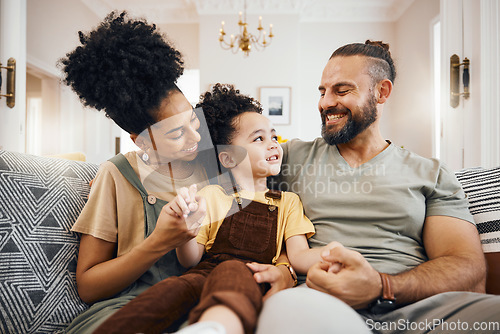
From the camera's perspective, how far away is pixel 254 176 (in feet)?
4.38

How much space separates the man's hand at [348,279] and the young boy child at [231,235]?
14 centimetres

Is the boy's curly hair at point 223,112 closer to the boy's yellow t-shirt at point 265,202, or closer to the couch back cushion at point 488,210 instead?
the boy's yellow t-shirt at point 265,202

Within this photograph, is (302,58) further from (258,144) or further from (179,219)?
(179,219)

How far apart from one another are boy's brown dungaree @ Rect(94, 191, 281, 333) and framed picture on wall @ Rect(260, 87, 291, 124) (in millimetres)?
4534

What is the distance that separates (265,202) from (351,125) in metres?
0.46

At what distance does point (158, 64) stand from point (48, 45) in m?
4.12

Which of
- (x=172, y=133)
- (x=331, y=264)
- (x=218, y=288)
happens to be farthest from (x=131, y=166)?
(x=331, y=264)

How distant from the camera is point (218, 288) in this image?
0.73 metres

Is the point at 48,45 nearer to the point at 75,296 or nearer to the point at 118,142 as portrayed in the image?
the point at 118,142

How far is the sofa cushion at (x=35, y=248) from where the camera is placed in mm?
904

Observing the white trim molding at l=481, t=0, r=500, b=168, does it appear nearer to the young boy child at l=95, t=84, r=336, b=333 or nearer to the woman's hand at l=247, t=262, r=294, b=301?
the young boy child at l=95, t=84, r=336, b=333

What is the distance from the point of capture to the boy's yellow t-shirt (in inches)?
46.0

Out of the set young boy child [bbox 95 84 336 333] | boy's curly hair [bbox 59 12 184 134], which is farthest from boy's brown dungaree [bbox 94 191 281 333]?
boy's curly hair [bbox 59 12 184 134]

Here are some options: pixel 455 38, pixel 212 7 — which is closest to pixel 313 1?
pixel 212 7
